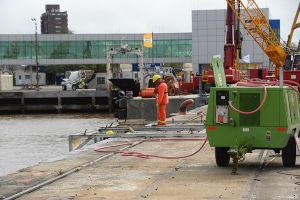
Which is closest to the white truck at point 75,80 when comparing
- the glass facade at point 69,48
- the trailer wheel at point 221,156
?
the glass facade at point 69,48

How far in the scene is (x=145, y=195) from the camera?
Answer: 11.9 m

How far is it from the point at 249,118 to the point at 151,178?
2277 mm

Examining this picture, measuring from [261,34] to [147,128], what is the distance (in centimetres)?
3404

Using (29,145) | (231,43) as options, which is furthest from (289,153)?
(231,43)

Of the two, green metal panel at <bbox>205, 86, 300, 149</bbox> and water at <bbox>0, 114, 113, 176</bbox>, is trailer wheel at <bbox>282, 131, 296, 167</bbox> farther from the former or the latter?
water at <bbox>0, 114, 113, 176</bbox>

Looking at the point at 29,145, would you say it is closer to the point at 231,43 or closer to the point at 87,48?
the point at 231,43

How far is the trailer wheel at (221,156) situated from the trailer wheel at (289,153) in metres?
1.13

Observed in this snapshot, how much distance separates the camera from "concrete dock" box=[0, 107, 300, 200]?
39.6 ft

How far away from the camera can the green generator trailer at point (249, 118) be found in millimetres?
14422

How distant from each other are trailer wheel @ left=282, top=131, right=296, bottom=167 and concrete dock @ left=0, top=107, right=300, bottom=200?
0.59ft

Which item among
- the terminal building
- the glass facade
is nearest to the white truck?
the terminal building

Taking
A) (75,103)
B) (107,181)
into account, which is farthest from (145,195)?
(75,103)

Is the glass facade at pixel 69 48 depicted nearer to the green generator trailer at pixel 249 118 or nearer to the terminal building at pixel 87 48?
the terminal building at pixel 87 48

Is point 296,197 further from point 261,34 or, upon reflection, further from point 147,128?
point 261,34
